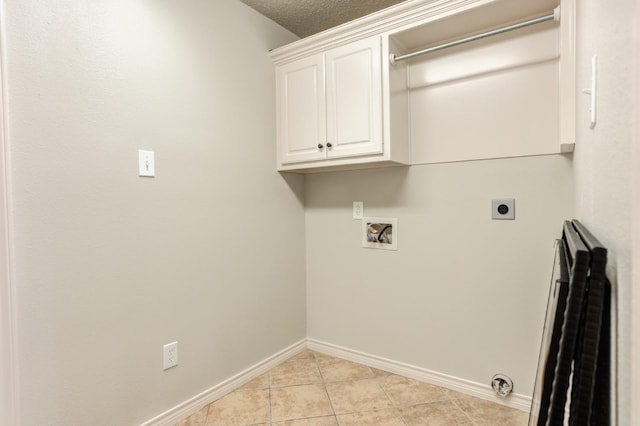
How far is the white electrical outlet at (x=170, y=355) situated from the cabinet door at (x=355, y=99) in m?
1.41

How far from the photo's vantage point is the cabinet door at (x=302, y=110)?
2209 mm

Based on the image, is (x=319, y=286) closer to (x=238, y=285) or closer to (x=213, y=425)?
(x=238, y=285)

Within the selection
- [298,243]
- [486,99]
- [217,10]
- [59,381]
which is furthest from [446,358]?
[217,10]

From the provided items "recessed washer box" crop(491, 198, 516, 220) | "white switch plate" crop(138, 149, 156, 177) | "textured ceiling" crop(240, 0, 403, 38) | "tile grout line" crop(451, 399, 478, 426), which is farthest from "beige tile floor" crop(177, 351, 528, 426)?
"textured ceiling" crop(240, 0, 403, 38)

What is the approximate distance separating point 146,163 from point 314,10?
1488 mm

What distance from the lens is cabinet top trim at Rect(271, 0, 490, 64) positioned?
1753 mm

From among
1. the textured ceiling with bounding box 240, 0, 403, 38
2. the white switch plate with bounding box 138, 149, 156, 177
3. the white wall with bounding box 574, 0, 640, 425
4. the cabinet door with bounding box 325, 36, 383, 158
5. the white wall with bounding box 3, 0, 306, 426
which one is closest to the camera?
the white wall with bounding box 574, 0, 640, 425

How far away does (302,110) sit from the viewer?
230 centimetres

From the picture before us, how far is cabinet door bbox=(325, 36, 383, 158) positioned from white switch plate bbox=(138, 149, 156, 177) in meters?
1.02

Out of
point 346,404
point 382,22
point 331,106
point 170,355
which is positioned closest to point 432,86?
point 382,22

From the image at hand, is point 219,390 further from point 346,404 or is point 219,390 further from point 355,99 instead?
point 355,99

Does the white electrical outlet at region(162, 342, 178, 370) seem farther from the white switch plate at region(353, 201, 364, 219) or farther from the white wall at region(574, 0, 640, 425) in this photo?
the white wall at region(574, 0, 640, 425)

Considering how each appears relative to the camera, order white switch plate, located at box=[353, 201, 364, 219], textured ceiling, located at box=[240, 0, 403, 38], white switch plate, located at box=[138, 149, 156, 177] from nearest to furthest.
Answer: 1. white switch plate, located at box=[138, 149, 156, 177]
2. textured ceiling, located at box=[240, 0, 403, 38]
3. white switch plate, located at box=[353, 201, 364, 219]

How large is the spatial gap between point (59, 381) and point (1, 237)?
62 cm
